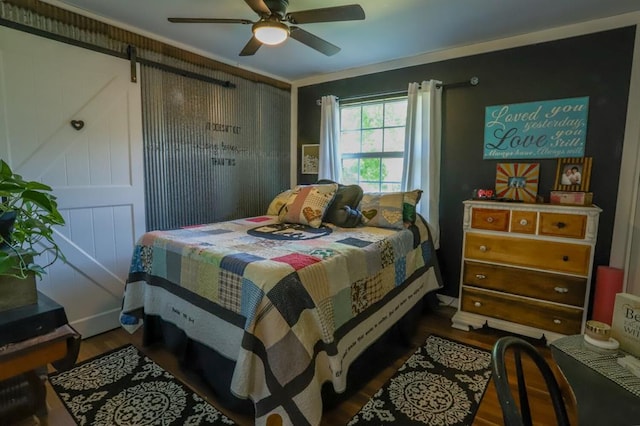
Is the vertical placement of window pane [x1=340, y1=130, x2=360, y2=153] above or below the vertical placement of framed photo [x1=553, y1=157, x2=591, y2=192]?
above

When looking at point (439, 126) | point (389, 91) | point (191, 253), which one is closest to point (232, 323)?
point (191, 253)

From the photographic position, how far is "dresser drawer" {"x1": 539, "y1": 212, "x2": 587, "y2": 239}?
2127 mm

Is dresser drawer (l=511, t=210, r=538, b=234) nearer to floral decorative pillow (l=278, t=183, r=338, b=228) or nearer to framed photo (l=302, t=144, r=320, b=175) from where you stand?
floral decorative pillow (l=278, t=183, r=338, b=228)

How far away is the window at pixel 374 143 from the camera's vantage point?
329cm

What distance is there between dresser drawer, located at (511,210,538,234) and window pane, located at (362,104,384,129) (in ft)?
5.22

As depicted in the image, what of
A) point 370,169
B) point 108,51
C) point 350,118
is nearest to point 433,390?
point 370,169

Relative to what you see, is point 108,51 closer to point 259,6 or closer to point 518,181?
point 259,6

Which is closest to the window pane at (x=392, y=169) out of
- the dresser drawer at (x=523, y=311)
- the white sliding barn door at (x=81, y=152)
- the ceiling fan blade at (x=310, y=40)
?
the dresser drawer at (x=523, y=311)

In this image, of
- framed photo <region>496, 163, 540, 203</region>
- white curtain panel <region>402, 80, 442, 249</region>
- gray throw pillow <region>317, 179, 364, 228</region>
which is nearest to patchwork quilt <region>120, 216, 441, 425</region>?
gray throw pillow <region>317, 179, 364, 228</region>

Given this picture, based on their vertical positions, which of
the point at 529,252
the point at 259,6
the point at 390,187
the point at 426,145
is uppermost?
the point at 259,6

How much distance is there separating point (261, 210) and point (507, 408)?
3.27 meters

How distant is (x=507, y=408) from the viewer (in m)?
0.61

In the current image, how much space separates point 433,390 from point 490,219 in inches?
50.6

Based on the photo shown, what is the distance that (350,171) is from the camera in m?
3.62
